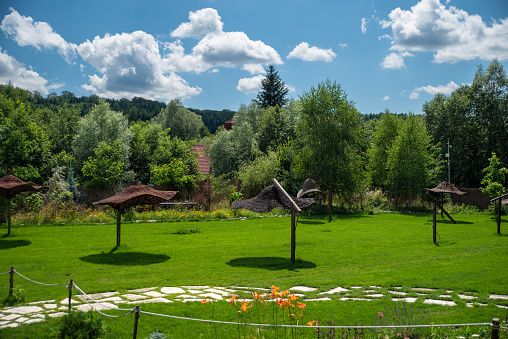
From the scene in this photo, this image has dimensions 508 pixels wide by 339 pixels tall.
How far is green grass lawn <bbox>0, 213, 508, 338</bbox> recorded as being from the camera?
24.0ft

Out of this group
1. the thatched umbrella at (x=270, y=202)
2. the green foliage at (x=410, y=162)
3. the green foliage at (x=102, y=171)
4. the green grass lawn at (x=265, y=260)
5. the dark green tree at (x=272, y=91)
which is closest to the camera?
the green grass lawn at (x=265, y=260)

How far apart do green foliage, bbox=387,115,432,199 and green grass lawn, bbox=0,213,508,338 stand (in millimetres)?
10875

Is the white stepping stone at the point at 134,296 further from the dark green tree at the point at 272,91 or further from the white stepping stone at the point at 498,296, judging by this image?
the dark green tree at the point at 272,91

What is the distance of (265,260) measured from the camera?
34.4 feet

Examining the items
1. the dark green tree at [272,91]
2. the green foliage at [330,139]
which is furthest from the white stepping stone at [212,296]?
the dark green tree at [272,91]

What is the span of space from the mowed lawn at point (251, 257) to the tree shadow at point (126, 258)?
0.03 meters

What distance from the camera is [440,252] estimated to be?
11359 millimetres

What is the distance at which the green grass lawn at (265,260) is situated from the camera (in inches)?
288

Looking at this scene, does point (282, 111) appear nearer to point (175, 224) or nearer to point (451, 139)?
Answer: point (451, 139)

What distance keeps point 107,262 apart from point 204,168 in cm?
3516

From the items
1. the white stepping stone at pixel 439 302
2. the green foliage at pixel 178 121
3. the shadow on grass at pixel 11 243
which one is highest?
the green foliage at pixel 178 121

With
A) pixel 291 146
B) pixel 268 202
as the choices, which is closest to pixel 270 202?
pixel 268 202

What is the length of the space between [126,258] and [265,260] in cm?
403

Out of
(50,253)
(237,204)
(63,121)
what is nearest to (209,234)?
(237,204)
